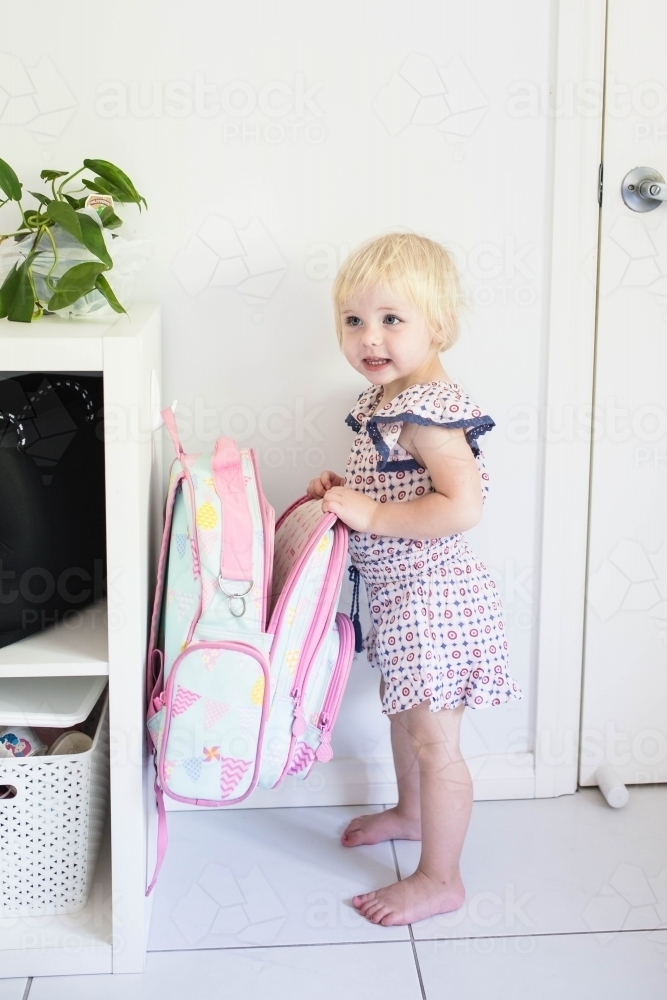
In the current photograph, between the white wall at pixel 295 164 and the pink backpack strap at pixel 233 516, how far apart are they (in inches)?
10.5

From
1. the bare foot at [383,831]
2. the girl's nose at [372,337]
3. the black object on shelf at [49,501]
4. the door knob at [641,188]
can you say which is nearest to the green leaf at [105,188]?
the black object on shelf at [49,501]

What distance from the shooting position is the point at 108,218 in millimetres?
1164

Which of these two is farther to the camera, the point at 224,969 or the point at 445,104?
the point at 445,104

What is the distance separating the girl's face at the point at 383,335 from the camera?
3.71ft

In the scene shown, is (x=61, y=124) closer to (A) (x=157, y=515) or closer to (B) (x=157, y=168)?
(B) (x=157, y=168)

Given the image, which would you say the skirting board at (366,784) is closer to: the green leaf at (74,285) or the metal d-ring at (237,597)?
the metal d-ring at (237,597)

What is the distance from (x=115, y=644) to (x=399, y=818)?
0.54 meters

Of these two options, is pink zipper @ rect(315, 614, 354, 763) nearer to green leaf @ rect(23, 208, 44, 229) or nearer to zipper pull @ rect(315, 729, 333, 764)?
zipper pull @ rect(315, 729, 333, 764)

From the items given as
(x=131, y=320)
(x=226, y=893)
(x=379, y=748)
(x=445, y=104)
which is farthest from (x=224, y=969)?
(x=445, y=104)

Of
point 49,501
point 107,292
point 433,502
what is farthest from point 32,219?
point 433,502

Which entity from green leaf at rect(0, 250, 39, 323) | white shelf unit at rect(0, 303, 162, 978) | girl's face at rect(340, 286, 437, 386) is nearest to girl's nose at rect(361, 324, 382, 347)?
girl's face at rect(340, 286, 437, 386)

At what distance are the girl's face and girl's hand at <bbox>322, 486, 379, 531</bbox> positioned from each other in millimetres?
145

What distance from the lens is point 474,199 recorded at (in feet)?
4.27

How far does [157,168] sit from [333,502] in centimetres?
51
